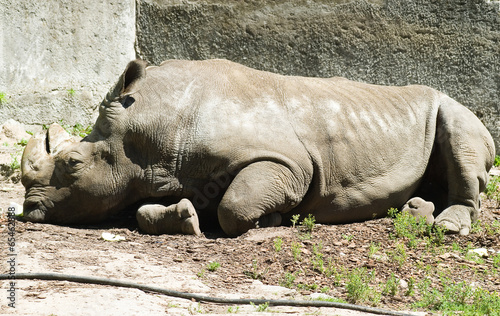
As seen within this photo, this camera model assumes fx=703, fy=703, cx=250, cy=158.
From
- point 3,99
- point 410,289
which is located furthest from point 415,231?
point 3,99

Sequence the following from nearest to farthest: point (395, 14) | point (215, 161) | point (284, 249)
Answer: point (284, 249) → point (215, 161) → point (395, 14)

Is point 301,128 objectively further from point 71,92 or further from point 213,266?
point 71,92

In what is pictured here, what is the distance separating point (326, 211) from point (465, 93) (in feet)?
10.7

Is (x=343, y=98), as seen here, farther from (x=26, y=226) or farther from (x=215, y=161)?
(x=26, y=226)

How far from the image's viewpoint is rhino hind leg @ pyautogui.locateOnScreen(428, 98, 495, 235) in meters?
6.77

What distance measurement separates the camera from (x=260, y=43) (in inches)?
354

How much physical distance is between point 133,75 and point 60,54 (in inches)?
126

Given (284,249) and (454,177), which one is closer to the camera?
(284,249)

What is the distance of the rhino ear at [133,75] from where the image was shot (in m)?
6.14

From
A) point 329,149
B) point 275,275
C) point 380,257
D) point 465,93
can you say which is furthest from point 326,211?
point 465,93

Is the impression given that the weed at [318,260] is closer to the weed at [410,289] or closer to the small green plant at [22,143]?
the weed at [410,289]

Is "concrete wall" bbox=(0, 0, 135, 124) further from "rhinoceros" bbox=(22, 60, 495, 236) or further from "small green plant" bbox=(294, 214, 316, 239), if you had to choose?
"small green plant" bbox=(294, 214, 316, 239)

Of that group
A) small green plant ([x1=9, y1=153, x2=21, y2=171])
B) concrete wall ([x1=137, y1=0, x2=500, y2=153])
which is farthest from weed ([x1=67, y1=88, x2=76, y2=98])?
concrete wall ([x1=137, y1=0, x2=500, y2=153])

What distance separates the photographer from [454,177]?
684 cm
